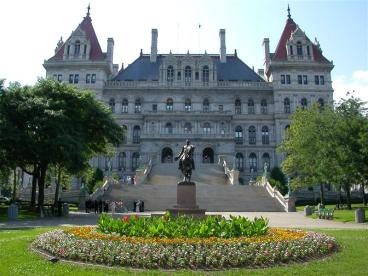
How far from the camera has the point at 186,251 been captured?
416 inches

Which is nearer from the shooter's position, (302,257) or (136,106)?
(302,257)

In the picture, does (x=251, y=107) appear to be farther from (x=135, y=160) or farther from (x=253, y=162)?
(x=135, y=160)

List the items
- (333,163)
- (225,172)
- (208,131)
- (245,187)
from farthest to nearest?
(208,131), (225,172), (245,187), (333,163)

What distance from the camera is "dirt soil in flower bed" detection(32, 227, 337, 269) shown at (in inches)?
407

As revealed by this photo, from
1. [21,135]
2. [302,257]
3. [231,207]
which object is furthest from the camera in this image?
[231,207]

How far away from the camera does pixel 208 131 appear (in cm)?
6519

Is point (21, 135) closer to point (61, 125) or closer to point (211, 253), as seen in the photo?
point (61, 125)

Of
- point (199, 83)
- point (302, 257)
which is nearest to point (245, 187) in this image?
point (199, 83)

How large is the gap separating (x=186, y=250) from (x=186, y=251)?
0.11m

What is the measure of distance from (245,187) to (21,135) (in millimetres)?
24263

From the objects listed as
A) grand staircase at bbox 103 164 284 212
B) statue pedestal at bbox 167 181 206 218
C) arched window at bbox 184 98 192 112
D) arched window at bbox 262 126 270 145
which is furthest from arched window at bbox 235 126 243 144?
statue pedestal at bbox 167 181 206 218

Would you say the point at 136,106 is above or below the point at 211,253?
above

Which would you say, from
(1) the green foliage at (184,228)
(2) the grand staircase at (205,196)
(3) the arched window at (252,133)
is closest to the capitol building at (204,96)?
(3) the arched window at (252,133)

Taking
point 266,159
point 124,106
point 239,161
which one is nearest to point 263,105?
point 266,159
